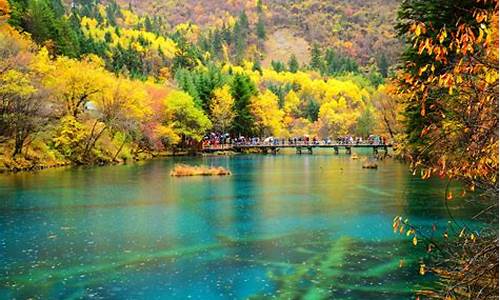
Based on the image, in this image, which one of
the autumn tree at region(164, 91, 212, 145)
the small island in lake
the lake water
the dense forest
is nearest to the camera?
the lake water

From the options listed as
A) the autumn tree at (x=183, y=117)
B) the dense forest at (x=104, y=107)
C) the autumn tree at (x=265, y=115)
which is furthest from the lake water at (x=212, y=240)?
the autumn tree at (x=265, y=115)

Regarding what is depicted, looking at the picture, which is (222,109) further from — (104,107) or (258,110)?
(104,107)

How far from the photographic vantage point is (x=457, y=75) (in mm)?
6340

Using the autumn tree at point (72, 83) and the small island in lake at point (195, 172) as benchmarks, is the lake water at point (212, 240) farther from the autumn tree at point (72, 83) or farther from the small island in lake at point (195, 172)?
the autumn tree at point (72, 83)

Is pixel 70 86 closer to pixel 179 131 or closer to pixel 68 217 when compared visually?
pixel 179 131

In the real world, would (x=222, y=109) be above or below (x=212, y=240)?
above

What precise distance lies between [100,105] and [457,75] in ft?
187

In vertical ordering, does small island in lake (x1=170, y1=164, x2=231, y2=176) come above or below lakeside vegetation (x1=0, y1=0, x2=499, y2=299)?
below

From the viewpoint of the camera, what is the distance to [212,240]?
20203 millimetres

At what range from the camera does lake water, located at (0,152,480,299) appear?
14.4 meters

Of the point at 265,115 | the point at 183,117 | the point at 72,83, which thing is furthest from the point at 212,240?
the point at 265,115

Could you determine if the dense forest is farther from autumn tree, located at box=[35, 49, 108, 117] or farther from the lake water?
the lake water

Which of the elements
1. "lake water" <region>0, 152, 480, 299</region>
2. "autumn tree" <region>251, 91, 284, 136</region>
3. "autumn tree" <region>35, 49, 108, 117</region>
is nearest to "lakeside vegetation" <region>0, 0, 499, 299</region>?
"autumn tree" <region>35, 49, 108, 117</region>

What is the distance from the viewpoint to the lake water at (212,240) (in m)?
14.4
